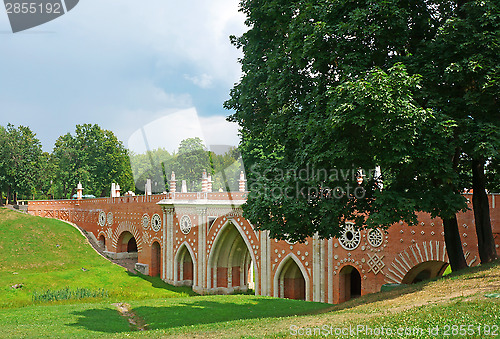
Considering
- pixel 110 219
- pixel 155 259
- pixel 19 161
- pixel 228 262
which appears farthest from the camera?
pixel 19 161

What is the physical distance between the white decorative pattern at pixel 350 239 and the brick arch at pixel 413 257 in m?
1.83

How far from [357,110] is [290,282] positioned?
17135 millimetres

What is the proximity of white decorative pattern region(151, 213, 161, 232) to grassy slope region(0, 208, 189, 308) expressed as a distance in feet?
13.6

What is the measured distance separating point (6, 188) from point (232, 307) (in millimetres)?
41058

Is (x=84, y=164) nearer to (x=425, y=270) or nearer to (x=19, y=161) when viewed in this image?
(x=19, y=161)

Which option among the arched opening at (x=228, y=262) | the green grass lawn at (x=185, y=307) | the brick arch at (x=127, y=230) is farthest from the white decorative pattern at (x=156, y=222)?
the arched opening at (x=228, y=262)

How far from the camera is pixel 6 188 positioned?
160ft

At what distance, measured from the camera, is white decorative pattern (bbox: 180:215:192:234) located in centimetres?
3241

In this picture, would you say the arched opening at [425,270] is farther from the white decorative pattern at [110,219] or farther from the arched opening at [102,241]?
the arched opening at [102,241]

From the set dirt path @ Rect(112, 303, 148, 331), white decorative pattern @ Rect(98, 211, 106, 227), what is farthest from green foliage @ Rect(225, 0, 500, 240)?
white decorative pattern @ Rect(98, 211, 106, 227)

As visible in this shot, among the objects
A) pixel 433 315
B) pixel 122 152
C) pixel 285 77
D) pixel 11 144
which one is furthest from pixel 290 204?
pixel 122 152

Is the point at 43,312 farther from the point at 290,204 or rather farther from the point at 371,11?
the point at 371,11

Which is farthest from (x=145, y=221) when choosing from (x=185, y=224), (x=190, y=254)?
(x=190, y=254)

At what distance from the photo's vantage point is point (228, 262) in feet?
103
